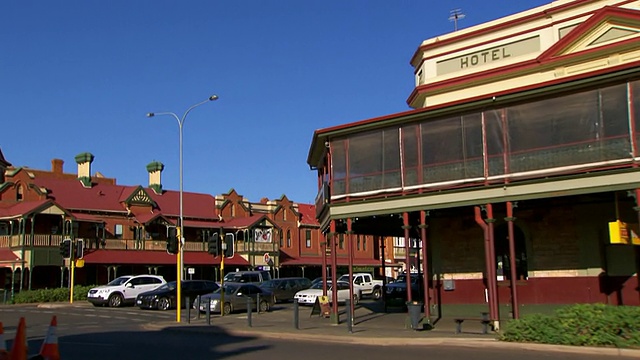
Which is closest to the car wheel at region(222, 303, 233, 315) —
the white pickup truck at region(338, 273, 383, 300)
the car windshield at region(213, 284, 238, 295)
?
the car windshield at region(213, 284, 238, 295)

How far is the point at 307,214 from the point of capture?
2781 inches

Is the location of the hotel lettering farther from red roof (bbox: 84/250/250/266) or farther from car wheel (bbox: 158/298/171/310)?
red roof (bbox: 84/250/250/266)

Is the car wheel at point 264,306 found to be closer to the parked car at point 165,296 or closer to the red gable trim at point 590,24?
the parked car at point 165,296

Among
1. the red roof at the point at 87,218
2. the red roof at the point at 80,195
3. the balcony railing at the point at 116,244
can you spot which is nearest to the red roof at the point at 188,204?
the balcony railing at the point at 116,244

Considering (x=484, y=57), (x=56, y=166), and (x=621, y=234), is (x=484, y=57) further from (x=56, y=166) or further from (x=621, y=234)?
(x=56, y=166)

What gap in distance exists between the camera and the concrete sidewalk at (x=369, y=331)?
1586 cm

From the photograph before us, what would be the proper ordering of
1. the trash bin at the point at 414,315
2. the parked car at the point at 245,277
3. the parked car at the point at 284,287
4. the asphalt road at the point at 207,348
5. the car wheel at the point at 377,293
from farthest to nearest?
1. the parked car at the point at 245,277
2. the car wheel at the point at 377,293
3. the parked car at the point at 284,287
4. the trash bin at the point at 414,315
5. the asphalt road at the point at 207,348

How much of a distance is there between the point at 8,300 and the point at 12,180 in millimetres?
11880

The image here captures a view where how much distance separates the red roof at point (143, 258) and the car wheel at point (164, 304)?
15.3 metres

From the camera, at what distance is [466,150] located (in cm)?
2091

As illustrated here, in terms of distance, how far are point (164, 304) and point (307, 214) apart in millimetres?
38201

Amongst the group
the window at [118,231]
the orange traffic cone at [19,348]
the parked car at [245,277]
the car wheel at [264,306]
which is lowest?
the car wheel at [264,306]

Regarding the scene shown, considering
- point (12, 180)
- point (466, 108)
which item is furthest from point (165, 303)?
point (12, 180)

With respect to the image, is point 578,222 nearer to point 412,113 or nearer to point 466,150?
point 466,150
